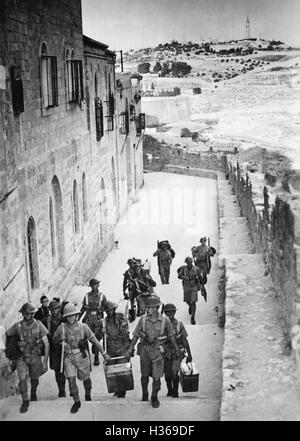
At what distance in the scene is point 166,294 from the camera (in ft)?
49.0

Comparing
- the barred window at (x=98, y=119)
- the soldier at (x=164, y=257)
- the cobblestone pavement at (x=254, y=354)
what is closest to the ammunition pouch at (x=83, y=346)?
the cobblestone pavement at (x=254, y=354)

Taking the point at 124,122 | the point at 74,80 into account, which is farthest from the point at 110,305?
the point at 124,122

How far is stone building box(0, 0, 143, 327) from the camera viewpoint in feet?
31.7

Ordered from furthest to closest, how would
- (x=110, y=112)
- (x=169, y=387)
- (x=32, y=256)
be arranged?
(x=110, y=112)
(x=32, y=256)
(x=169, y=387)

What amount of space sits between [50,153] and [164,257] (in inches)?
145

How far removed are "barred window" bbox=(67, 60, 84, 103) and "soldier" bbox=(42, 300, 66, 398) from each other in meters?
7.69

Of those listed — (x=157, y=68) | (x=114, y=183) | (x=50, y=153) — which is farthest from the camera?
(x=157, y=68)

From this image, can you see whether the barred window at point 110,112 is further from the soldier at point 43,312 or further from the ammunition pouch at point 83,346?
the ammunition pouch at point 83,346

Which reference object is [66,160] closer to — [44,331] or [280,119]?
[44,331]

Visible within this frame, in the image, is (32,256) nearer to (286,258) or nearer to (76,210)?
(76,210)

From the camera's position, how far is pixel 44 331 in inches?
301

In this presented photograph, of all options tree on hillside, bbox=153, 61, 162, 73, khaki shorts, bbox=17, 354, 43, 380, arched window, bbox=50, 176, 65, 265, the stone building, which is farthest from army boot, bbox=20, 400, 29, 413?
tree on hillside, bbox=153, 61, 162, 73

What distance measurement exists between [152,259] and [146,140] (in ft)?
75.5

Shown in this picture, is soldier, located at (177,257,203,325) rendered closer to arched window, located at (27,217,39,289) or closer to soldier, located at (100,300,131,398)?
arched window, located at (27,217,39,289)
